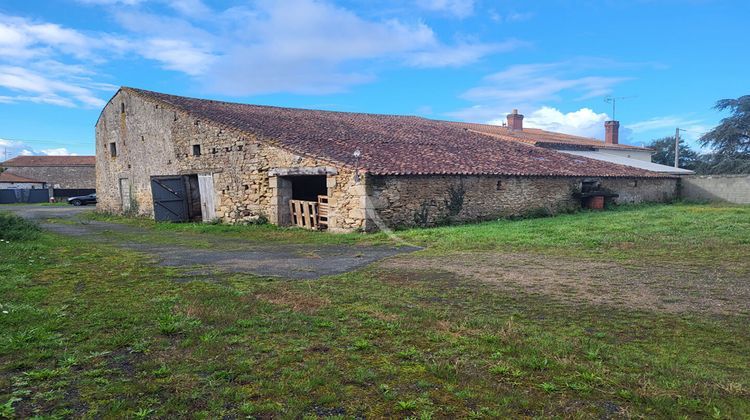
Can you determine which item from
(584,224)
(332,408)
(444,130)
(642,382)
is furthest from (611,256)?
(444,130)

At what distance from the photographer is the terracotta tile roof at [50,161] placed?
52.5m

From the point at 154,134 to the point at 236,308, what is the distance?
1673 centimetres

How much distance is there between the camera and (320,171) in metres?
13.7

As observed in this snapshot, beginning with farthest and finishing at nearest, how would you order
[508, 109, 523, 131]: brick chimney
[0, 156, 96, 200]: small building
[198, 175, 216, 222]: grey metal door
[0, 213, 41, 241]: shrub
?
1. [0, 156, 96, 200]: small building
2. [508, 109, 523, 131]: brick chimney
3. [198, 175, 216, 222]: grey metal door
4. [0, 213, 41, 241]: shrub

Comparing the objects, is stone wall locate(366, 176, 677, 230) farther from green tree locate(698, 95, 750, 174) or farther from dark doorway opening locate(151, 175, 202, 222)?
green tree locate(698, 95, 750, 174)

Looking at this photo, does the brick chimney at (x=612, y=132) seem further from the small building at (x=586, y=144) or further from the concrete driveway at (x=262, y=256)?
the concrete driveway at (x=262, y=256)

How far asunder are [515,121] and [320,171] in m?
24.4

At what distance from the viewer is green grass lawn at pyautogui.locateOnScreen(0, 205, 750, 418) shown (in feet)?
9.90

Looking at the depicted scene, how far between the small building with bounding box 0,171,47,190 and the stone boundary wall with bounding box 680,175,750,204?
167 feet

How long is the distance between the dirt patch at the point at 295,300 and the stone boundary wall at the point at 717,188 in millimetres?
21983

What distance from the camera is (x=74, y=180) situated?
5228 cm

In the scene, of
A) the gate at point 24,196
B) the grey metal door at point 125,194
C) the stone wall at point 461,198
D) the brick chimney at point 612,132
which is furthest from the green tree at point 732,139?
the gate at point 24,196

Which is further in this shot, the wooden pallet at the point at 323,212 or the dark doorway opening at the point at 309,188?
the dark doorway opening at the point at 309,188

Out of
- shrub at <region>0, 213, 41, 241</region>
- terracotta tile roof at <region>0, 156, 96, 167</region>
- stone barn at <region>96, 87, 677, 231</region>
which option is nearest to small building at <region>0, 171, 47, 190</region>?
terracotta tile roof at <region>0, 156, 96, 167</region>
